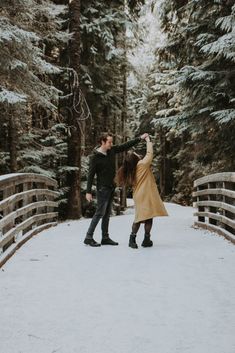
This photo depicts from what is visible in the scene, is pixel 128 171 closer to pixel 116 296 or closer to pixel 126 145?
pixel 126 145

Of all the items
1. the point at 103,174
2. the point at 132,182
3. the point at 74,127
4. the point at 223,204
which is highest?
the point at 74,127

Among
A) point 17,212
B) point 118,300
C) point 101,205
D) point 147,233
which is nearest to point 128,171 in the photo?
point 101,205

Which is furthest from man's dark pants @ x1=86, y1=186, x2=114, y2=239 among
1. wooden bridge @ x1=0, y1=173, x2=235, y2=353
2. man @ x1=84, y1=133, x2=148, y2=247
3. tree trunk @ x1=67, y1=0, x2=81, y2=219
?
tree trunk @ x1=67, y1=0, x2=81, y2=219

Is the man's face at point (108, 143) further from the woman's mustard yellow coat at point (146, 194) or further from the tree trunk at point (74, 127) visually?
the tree trunk at point (74, 127)

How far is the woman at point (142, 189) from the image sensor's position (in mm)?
7855

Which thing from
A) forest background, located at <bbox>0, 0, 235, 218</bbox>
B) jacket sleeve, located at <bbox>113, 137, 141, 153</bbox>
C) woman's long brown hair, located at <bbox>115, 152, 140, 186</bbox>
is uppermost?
forest background, located at <bbox>0, 0, 235, 218</bbox>

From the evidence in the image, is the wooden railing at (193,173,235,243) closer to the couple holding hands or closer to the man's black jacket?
the couple holding hands

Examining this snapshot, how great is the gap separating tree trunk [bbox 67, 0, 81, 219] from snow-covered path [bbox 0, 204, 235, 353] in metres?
6.97

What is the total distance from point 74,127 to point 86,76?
11.3 feet

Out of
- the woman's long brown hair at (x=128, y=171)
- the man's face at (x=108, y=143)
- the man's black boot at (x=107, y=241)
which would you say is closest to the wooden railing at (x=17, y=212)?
the man's black boot at (x=107, y=241)

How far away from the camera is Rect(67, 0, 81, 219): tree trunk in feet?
47.3

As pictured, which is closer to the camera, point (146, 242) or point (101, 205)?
point (146, 242)

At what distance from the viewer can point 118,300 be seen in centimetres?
480

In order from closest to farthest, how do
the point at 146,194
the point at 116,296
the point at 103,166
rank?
the point at 116,296, the point at 146,194, the point at 103,166
